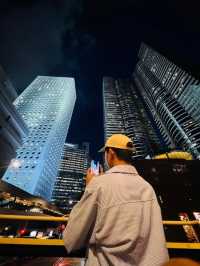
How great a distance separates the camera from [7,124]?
100 ft

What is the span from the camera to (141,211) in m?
1.42

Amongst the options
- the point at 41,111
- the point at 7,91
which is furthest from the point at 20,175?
the point at 7,91

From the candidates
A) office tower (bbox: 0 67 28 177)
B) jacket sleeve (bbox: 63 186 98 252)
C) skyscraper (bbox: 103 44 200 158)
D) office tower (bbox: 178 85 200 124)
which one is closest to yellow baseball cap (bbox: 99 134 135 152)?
jacket sleeve (bbox: 63 186 98 252)

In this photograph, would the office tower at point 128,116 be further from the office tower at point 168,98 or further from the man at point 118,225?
the man at point 118,225

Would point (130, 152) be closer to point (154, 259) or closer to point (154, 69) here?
point (154, 259)

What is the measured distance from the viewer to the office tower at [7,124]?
96.1 ft

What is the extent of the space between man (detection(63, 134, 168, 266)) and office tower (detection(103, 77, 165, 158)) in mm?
89120

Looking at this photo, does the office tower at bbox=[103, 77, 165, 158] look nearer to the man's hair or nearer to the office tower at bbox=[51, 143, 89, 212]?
the office tower at bbox=[51, 143, 89, 212]

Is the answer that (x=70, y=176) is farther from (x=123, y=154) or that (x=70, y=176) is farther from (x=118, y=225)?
(x=118, y=225)

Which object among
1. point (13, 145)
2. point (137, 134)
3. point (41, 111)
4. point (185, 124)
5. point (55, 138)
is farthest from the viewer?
point (41, 111)

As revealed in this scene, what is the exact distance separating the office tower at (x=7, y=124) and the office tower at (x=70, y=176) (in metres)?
109

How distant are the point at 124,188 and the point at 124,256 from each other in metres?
0.51

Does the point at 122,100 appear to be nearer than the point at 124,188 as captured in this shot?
No

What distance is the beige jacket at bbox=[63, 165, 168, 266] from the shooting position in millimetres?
1231
